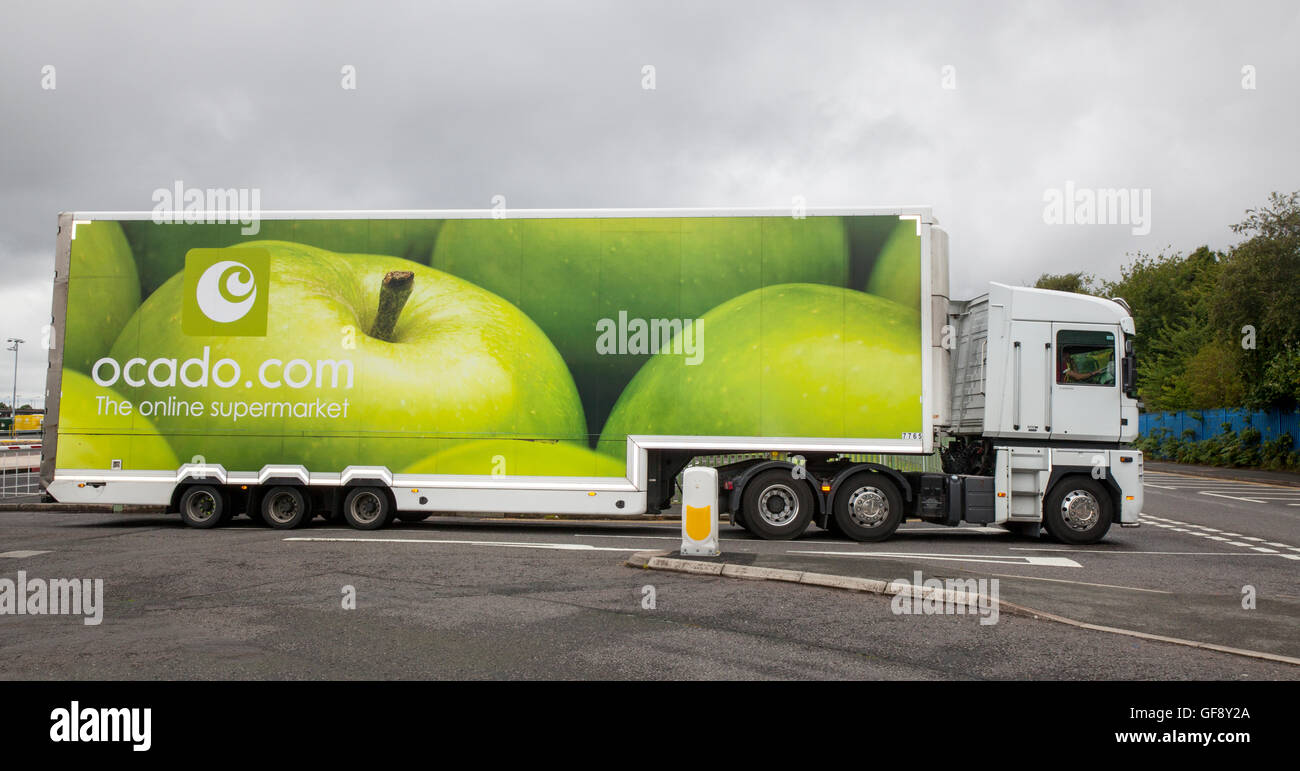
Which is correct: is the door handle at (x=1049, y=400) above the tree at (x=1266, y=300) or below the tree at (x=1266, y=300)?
below

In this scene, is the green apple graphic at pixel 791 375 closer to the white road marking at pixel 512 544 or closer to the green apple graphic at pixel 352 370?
the green apple graphic at pixel 352 370

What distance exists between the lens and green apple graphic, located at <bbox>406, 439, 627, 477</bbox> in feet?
38.4

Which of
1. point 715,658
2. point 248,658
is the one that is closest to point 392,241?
point 248,658

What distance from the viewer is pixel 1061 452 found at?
11773 mm

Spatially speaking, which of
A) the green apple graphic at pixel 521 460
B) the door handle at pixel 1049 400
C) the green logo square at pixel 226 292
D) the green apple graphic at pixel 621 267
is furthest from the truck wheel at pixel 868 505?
the green logo square at pixel 226 292

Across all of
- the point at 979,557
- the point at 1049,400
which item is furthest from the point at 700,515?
the point at 1049,400

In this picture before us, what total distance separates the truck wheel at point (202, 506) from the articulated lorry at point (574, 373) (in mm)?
44

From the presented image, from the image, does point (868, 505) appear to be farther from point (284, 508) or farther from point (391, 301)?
point (284, 508)

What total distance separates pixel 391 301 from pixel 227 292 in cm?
239

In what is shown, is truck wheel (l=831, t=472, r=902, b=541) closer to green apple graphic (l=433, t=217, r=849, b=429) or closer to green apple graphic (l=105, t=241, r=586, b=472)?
green apple graphic (l=433, t=217, r=849, b=429)

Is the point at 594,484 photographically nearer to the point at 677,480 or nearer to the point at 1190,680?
the point at 677,480

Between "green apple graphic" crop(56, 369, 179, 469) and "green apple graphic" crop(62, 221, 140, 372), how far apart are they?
1.34 feet

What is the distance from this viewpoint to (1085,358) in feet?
39.1

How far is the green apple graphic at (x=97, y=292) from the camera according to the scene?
12539 mm
